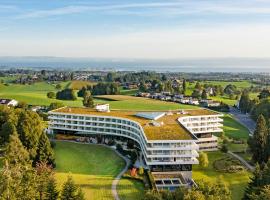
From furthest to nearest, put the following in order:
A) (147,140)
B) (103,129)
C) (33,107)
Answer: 1. (33,107)
2. (103,129)
3. (147,140)

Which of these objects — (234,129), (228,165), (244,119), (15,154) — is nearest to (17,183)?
(15,154)

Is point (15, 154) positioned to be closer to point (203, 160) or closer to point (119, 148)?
point (119, 148)

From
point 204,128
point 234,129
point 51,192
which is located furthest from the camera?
point 234,129

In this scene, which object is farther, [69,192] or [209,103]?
[209,103]

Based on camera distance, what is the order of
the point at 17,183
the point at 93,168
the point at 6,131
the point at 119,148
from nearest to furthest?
the point at 17,183, the point at 93,168, the point at 6,131, the point at 119,148

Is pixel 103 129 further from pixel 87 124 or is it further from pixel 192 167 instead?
pixel 192 167

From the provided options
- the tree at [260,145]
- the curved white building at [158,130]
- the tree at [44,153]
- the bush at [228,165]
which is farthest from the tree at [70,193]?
the tree at [260,145]

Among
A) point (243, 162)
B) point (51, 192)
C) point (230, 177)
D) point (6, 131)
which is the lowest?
point (230, 177)

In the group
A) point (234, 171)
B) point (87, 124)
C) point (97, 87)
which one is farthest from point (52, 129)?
point (97, 87)
